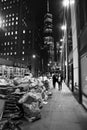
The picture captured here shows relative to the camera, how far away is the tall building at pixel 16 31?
220 ft

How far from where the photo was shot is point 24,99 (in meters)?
5.92

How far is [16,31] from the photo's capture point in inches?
2857

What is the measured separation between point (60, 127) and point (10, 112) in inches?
96.4

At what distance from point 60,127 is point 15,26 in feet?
244

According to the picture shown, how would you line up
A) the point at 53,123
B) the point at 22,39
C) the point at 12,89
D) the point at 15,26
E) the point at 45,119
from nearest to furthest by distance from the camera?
the point at 53,123, the point at 45,119, the point at 12,89, the point at 22,39, the point at 15,26

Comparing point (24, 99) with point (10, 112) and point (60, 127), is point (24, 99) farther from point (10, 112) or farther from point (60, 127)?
point (60, 127)

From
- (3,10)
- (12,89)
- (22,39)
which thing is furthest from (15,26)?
(12,89)

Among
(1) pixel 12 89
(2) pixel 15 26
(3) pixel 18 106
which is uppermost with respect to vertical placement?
(2) pixel 15 26

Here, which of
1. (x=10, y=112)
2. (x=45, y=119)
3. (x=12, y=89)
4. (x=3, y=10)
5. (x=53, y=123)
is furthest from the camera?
(x=3, y=10)

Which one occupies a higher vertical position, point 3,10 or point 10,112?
point 3,10

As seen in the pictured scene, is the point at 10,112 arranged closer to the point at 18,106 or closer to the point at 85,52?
the point at 18,106

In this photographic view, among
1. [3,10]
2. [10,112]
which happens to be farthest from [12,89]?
[3,10]

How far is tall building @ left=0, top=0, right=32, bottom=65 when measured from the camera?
220ft

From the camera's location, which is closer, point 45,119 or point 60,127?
point 60,127
